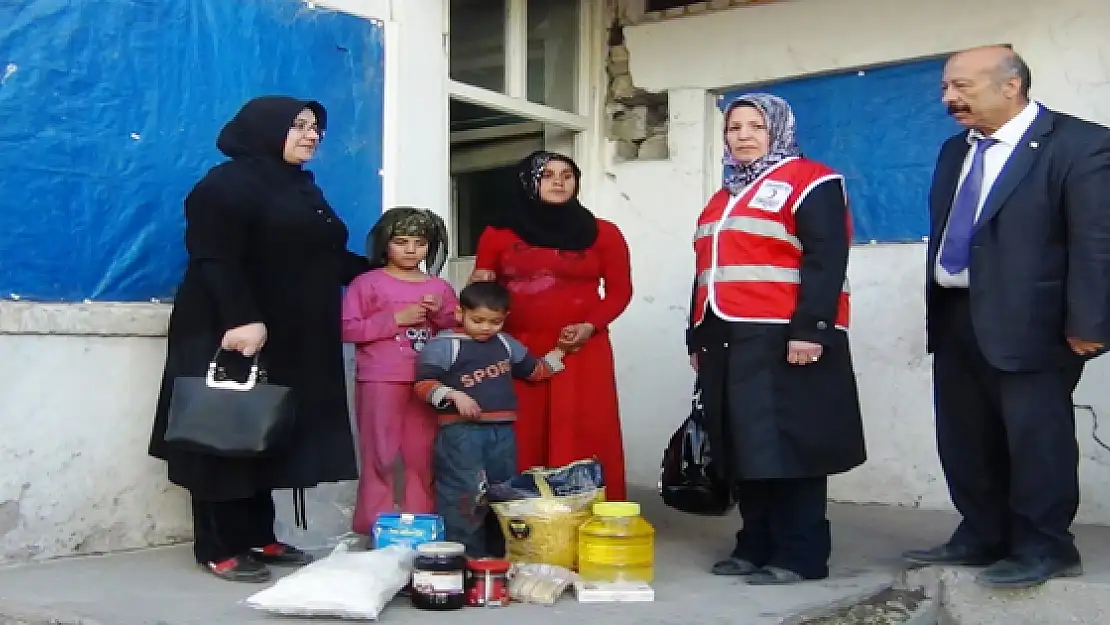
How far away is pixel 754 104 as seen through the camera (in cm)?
375

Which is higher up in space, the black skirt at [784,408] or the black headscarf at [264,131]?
the black headscarf at [264,131]

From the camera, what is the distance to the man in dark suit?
11.0ft

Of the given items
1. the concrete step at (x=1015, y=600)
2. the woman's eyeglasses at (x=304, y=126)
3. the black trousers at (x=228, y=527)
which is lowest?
the concrete step at (x=1015, y=600)

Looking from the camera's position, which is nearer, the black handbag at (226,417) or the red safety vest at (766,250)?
the black handbag at (226,417)

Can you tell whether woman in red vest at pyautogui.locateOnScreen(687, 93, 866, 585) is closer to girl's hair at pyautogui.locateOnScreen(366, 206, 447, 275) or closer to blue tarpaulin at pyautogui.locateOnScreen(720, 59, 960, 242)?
girl's hair at pyautogui.locateOnScreen(366, 206, 447, 275)

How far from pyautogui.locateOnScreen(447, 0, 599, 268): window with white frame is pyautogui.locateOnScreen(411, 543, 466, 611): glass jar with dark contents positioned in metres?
2.57

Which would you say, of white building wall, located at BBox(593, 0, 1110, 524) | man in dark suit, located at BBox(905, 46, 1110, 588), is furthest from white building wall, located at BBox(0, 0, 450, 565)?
man in dark suit, located at BBox(905, 46, 1110, 588)

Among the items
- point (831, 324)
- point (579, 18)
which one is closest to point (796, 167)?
point (831, 324)

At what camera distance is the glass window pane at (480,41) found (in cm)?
588

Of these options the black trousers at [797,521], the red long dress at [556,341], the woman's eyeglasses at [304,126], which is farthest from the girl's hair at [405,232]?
the black trousers at [797,521]

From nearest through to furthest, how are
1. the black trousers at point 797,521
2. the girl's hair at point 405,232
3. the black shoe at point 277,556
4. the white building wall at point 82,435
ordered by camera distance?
the black trousers at point 797,521
the white building wall at point 82,435
the black shoe at point 277,556
the girl's hair at point 405,232

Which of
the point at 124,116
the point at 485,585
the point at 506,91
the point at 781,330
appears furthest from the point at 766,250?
the point at 506,91

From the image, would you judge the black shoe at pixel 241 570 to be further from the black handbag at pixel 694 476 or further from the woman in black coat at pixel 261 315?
the black handbag at pixel 694 476

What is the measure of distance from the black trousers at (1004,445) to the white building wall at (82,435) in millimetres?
2352
